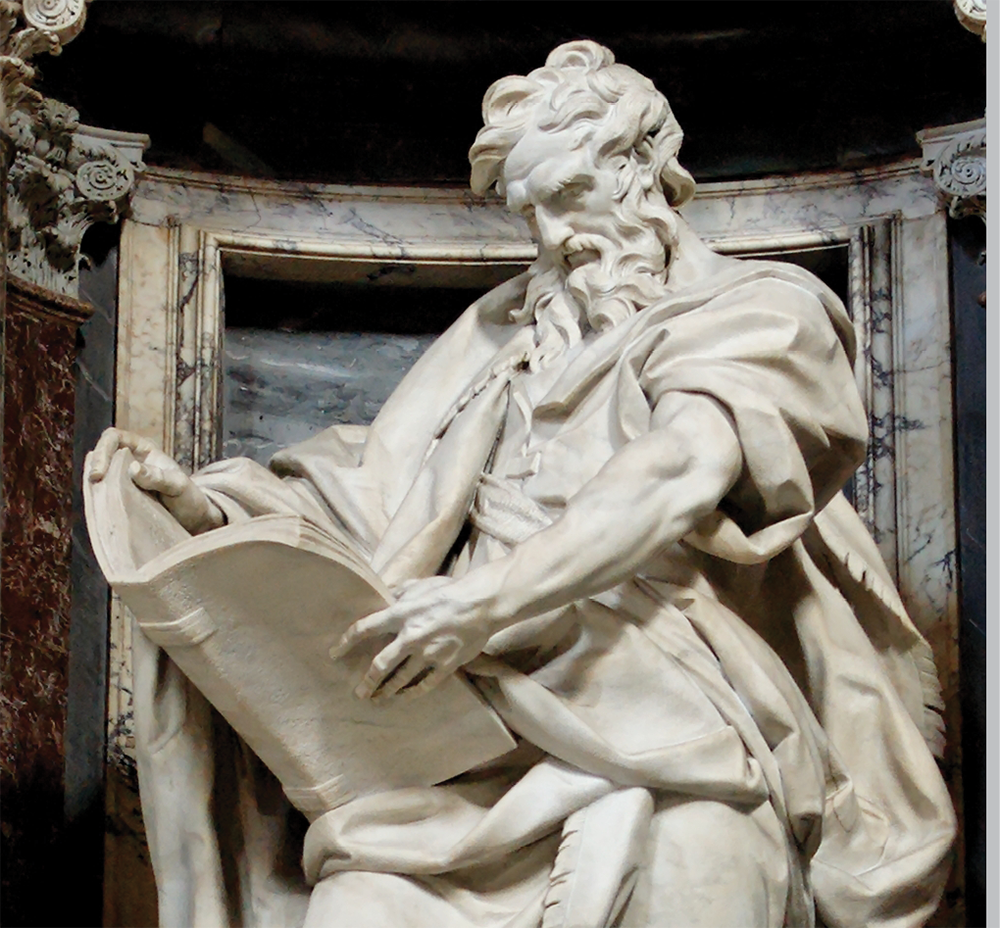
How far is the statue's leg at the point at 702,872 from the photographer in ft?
15.1

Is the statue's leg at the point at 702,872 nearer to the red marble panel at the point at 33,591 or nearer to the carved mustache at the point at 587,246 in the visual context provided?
the carved mustache at the point at 587,246

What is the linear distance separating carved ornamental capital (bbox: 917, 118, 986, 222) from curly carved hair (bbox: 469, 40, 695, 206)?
922 mm

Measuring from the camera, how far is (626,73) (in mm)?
5293

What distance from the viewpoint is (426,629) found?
14.9 ft

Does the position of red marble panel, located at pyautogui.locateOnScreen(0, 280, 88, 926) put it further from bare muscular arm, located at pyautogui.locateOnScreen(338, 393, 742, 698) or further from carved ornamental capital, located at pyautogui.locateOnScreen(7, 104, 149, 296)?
bare muscular arm, located at pyautogui.locateOnScreen(338, 393, 742, 698)

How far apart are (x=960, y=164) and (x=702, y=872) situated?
80.6 inches

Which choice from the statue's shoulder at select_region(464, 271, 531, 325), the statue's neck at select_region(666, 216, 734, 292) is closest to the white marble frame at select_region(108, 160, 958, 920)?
the statue's shoulder at select_region(464, 271, 531, 325)

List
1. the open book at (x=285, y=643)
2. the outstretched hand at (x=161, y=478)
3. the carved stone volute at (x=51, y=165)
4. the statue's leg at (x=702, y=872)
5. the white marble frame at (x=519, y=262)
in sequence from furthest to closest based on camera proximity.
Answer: the white marble frame at (x=519, y=262), the carved stone volute at (x=51, y=165), the outstretched hand at (x=161, y=478), the statue's leg at (x=702, y=872), the open book at (x=285, y=643)

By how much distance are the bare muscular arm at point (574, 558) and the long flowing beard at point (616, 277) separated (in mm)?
444

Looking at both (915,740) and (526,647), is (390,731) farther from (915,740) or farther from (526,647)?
(915,740)

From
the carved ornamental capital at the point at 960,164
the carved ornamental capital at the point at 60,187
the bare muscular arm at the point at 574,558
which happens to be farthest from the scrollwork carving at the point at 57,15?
the carved ornamental capital at the point at 960,164

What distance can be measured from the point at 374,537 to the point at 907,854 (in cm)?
111

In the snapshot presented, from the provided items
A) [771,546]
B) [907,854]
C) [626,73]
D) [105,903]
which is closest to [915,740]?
[907,854]

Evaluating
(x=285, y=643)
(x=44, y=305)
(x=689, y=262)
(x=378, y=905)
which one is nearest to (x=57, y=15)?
(x=44, y=305)
